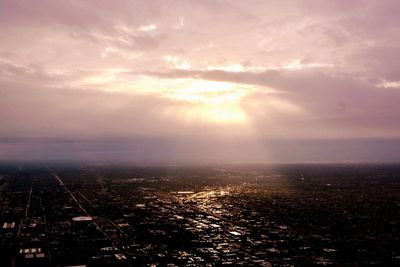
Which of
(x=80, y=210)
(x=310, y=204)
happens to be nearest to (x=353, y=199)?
(x=310, y=204)

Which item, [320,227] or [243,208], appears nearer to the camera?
[320,227]

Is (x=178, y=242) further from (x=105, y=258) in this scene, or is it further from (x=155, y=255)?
(x=105, y=258)

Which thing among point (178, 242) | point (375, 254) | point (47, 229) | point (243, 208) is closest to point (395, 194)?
point (243, 208)

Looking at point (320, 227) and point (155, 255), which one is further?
point (320, 227)

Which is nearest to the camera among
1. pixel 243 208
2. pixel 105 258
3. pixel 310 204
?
pixel 105 258

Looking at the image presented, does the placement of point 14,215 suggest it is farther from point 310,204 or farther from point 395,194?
point 395,194

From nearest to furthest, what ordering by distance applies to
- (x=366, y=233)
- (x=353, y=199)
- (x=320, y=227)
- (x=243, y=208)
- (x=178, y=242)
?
1. (x=178, y=242)
2. (x=366, y=233)
3. (x=320, y=227)
4. (x=243, y=208)
5. (x=353, y=199)

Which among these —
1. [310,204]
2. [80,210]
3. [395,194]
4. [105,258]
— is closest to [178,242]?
[105,258]

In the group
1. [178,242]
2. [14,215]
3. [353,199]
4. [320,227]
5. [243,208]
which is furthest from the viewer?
[353,199]

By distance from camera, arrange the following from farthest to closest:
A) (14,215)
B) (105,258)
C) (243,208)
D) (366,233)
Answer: (243,208) < (14,215) < (366,233) < (105,258)
